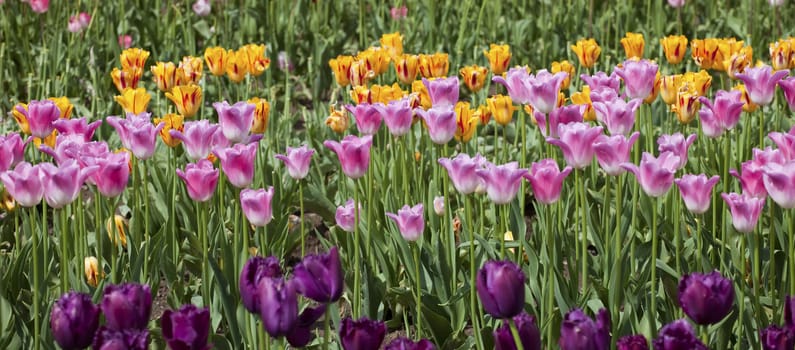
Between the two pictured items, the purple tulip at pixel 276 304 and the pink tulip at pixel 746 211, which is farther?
the pink tulip at pixel 746 211

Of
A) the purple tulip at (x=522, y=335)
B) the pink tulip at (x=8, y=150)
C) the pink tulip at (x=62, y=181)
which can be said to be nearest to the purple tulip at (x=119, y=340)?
the purple tulip at (x=522, y=335)

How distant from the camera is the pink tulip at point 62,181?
2.18 m

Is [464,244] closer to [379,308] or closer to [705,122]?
[379,308]

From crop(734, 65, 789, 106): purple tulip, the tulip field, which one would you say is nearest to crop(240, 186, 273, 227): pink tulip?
the tulip field

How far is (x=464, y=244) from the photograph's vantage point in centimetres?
282

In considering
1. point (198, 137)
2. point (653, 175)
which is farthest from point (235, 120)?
point (653, 175)

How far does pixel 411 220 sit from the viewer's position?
2.49 meters

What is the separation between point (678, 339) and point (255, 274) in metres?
0.64

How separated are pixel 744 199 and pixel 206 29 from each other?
4.10 meters

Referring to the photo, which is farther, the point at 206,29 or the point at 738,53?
the point at 206,29

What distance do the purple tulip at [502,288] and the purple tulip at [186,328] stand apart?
43 centimetres

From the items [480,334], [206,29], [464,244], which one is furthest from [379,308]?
[206,29]

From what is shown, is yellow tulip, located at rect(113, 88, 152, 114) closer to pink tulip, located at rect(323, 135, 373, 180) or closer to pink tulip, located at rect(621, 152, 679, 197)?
pink tulip, located at rect(323, 135, 373, 180)

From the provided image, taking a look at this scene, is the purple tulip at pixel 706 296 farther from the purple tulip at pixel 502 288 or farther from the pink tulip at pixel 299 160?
the pink tulip at pixel 299 160
